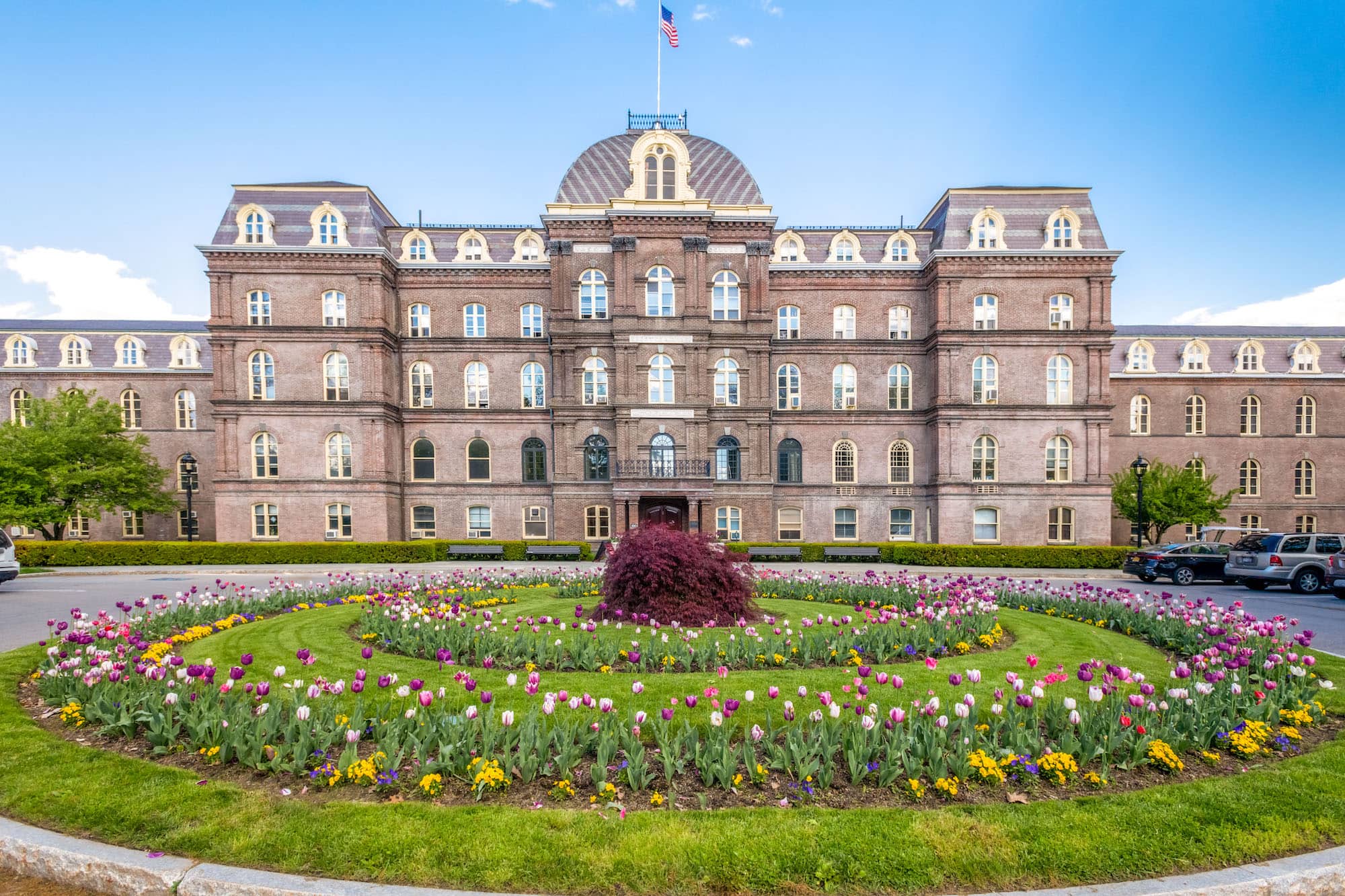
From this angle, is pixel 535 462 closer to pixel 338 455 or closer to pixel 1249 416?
pixel 338 455

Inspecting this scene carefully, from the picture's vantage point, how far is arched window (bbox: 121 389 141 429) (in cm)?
3888

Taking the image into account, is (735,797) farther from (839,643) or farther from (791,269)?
(791,269)

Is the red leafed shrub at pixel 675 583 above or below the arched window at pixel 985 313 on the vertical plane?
below

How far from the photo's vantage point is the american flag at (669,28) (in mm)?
31578

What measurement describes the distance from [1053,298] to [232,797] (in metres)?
36.6

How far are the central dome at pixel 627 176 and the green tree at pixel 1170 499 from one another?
2401 cm

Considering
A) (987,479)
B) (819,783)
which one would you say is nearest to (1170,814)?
(819,783)

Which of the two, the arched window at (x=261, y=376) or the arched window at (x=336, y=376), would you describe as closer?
the arched window at (x=261, y=376)

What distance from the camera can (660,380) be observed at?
31.9 m

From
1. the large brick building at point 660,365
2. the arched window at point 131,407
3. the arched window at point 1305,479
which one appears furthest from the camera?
the arched window at point 1305,479

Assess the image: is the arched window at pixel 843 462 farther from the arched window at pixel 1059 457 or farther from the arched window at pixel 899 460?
the arched window at pixel 1059 457

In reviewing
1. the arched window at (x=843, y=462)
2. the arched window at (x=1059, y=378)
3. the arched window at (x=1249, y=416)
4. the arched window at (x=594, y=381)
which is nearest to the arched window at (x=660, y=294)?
the arched window at (x=594, y=381)

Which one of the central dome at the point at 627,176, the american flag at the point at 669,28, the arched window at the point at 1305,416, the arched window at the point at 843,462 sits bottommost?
the arched window at the point at 843,462

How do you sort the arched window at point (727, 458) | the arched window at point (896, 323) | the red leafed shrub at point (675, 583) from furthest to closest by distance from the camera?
the arched window at point (896, 323) < the arched window at point (727, 458) < the red leafed shrub at point (675, 583)
